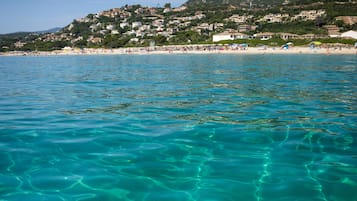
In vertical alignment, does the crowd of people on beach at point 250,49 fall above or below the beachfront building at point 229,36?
below

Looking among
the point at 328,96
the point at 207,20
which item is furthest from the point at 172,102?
the point at 207,20

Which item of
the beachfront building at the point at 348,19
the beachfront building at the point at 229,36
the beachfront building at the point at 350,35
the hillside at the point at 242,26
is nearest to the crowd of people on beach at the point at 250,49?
the hillside at the point at 242,26

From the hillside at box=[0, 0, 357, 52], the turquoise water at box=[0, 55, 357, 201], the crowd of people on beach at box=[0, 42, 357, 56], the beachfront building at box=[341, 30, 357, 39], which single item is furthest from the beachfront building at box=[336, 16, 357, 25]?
the turquoise water at box=[0, 55, 357, 201]

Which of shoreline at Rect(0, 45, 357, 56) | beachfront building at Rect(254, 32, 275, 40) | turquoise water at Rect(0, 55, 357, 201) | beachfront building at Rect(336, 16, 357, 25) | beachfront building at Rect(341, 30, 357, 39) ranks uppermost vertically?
beachfront building at Rect(336, 16, 357, 25)

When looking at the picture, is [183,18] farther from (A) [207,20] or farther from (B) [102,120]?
(B) [102,120]

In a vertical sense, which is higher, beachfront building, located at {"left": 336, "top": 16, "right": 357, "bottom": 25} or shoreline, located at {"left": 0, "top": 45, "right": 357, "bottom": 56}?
beachfront building, located at {"left": 336, "top": 16, "right": 357, "bottom": 25}

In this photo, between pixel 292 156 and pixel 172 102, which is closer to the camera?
pixel 292 156

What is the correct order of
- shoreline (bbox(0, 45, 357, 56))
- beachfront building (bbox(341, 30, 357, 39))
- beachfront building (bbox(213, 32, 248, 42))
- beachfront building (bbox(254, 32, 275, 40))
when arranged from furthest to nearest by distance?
1. beachfront building (bbox(213, 32, 248, 42))
2. beachfront building (bbox(254, 32, 275, 40))
3. beachfront building (bbox(341, 30, 357, 39))
4. shoreline (bbox(0, 45, 357, 56))

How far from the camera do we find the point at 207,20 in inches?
5778

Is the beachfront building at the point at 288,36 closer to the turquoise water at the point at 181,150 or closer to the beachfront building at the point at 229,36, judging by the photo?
the beachfront building at the point at 229,36

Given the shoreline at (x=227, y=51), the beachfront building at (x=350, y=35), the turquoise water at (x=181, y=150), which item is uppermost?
the beachfront building at (x=350, y=35)

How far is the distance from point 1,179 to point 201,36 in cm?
10980

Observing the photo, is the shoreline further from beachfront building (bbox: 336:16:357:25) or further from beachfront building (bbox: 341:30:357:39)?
beachfront building (bbox: 336:16:357:25)

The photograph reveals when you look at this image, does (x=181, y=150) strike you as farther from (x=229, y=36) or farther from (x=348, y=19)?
(x=348, y=19)
